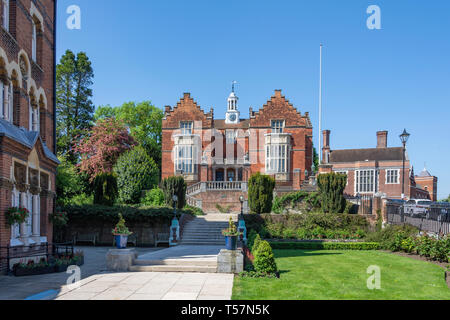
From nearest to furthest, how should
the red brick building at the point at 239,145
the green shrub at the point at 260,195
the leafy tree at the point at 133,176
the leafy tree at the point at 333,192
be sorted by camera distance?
the leafy tree at the point at 333,192 → the green shrub at the point at 260,195 → the leafy tree at the point at 133,176 → the red brick building at the point at 239,145

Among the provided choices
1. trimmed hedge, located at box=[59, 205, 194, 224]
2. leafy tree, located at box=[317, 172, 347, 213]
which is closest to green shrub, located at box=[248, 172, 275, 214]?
leafy tree, located at box=[317, 172, 347, 213]

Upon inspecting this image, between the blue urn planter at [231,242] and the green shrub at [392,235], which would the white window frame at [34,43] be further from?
the green shrub at [392,235]

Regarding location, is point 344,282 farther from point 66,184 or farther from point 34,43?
point 66,184

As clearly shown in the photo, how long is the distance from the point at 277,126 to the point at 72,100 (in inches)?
972

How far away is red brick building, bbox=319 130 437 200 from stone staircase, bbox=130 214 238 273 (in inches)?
1116

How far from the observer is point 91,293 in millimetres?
8977

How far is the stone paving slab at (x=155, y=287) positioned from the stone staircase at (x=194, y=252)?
60 centimetres

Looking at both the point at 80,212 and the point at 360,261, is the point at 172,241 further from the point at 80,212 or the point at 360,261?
the point at 360,261

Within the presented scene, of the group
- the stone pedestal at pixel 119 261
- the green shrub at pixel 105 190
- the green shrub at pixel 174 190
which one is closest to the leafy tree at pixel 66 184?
the green shrub at pixel 105 190

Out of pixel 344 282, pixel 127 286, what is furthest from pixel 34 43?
pixel 344 282

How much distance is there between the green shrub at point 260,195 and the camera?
90.3ft

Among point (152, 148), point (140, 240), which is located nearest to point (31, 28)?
point (140, 240)

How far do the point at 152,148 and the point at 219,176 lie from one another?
12124 mm

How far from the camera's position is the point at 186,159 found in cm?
4172
